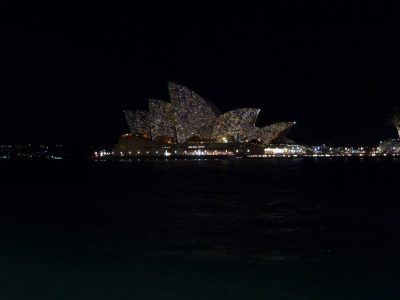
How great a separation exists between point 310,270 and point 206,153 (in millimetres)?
71669

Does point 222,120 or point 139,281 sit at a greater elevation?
point 222,120

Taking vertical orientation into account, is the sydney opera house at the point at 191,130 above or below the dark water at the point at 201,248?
above

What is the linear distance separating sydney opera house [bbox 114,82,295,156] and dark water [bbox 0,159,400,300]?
50.6m

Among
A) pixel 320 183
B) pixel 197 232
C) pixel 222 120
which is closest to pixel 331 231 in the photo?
pixel 197 232

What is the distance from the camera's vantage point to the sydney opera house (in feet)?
238

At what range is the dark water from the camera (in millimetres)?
9109

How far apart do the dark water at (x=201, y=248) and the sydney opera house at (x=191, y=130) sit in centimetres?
5060

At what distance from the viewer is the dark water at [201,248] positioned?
9.11m

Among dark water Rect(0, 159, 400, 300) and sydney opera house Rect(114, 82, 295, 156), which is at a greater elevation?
sydney opera house Rect(114, 82, 295, 156)

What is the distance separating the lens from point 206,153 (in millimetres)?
81812

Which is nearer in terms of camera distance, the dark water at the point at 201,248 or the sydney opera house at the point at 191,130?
the dark water at the point at 201,248

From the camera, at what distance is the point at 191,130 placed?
76.5 metres

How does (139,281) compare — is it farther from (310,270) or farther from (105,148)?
(105,148)

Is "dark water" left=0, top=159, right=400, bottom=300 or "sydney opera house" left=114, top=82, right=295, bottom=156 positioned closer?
"dark water" left=0, top=159, right=400, bottom=300
